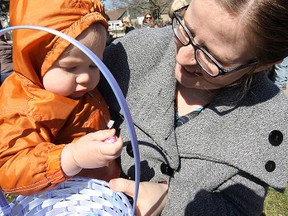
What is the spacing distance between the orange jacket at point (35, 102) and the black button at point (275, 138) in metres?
0.68

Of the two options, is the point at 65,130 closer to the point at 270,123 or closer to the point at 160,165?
the point at 160,165

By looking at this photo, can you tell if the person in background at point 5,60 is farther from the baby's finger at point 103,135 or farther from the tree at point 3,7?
the tree at point 3,7

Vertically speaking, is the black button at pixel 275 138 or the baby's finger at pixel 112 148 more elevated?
the baby's finger at pixel 112 148

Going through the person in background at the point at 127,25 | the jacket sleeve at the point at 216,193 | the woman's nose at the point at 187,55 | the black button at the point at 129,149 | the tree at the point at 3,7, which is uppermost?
the woman's nose at the point at 187,55

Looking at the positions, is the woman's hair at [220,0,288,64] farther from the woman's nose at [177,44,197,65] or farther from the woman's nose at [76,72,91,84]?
the woman's nose at [76,72,91,84]

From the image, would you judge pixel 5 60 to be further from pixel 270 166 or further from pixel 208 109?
pixel 270 166

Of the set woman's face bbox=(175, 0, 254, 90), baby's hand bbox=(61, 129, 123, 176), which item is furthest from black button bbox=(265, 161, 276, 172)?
baby's hand bbox=(61, 129, 123, 176)

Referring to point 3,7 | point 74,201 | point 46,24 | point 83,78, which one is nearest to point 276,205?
point 74,201

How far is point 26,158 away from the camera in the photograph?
1.04m

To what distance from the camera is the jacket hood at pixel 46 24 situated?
1.06m

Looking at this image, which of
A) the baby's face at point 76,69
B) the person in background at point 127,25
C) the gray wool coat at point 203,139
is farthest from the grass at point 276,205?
the person in background at point 127,25

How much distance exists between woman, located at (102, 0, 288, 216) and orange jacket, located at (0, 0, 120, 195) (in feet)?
0.75

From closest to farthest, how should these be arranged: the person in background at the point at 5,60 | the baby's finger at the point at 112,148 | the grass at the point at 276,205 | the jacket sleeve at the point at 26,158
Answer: the baby's finger at the point at 112,148 → the jacket sleeve at the point at 26,158 → the grass at the point at 276,205 → the person in background at the point at 5,60

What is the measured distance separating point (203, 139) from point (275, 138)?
0.24 m
